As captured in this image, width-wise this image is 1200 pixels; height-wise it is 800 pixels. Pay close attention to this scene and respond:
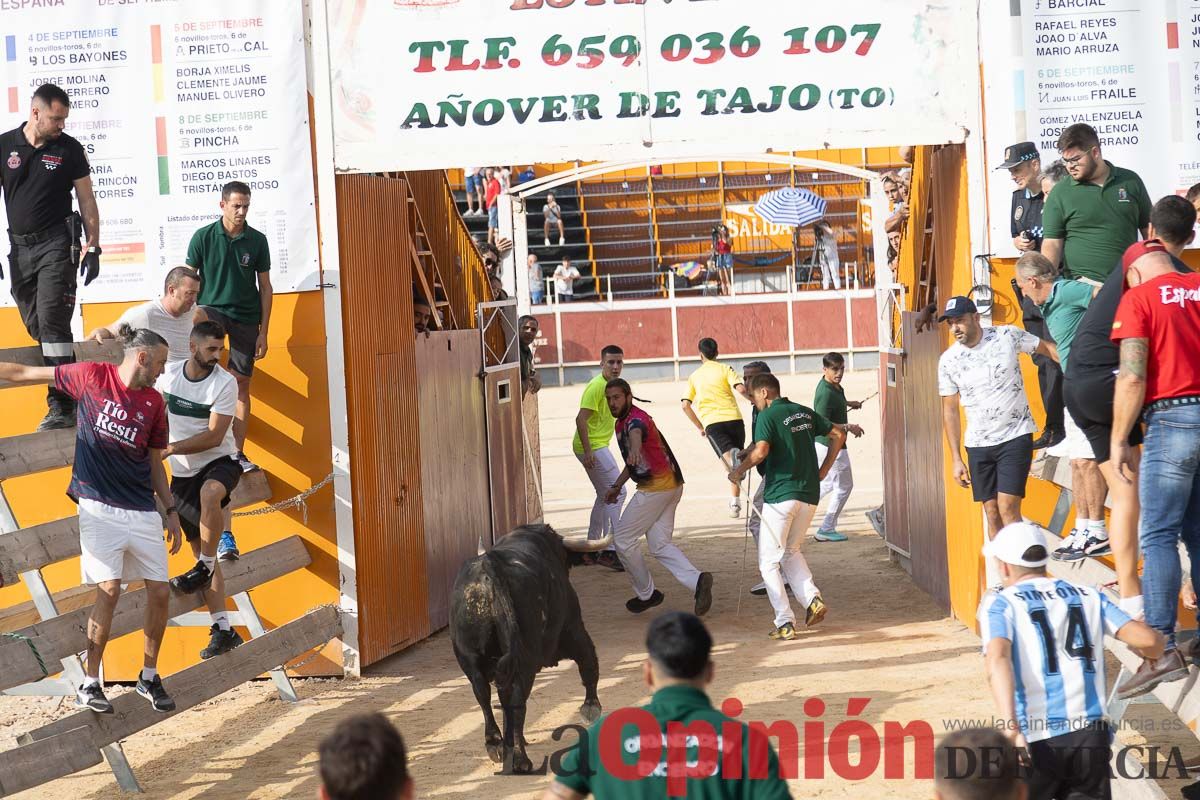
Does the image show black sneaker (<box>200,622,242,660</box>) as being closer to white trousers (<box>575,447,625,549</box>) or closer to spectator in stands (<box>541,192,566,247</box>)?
white trousers (<box>575,447,625,549</box>)

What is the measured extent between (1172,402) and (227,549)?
583 centimetres

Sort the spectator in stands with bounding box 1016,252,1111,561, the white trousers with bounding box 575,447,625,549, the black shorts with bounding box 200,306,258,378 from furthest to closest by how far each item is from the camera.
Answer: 1. the white trousers with bounding box 575,447,625,549
2. the black shorts with bounding box 200,306,258,378
3. the spectator in stands with bounding box 1016,252,1111,561

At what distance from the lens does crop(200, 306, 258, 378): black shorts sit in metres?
9.32

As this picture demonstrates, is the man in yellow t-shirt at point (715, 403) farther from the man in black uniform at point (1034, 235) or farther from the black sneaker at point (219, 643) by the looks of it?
the black sneaker at point (219, 643)

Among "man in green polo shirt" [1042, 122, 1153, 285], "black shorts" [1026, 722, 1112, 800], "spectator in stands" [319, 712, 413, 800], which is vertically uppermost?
"man in green polo shirt" [1042, 122, 1153, 285]

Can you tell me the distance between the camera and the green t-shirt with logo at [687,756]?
11.9ft

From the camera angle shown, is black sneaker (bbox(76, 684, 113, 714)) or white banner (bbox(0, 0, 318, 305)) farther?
white banner (bbox(0, 0, 318, 305))

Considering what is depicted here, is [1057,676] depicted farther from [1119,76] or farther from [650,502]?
[650,502]

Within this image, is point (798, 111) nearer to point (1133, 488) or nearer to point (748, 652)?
point (748, 652)

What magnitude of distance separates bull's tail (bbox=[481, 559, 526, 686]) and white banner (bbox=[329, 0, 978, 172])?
3.32 metres

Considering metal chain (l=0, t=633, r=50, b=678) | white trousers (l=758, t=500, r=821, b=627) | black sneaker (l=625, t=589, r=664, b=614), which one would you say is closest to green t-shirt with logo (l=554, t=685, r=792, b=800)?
metal chain (l=0, t=633, r=50, b=678)

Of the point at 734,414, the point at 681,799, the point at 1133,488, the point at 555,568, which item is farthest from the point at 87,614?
the point at 734,414

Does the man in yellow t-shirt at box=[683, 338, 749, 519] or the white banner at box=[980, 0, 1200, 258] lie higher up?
the white banner at box=[980, 0, 1200, 258]

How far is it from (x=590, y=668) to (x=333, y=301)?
3188mm
